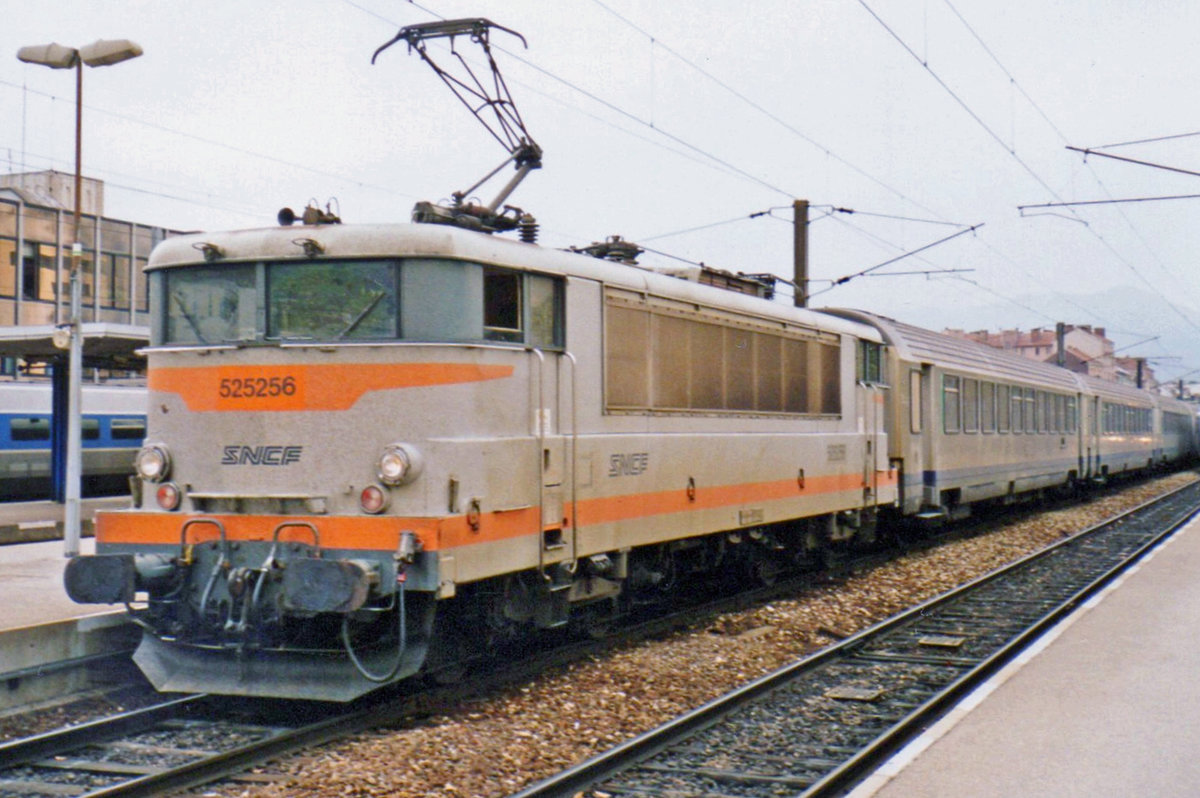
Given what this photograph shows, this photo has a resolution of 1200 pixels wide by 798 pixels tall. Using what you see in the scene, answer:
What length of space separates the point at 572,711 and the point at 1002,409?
17.3 m

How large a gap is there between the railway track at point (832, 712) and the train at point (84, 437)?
16.9 meters

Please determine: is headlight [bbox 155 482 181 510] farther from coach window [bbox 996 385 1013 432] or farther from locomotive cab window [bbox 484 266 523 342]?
coach window [bbox 996 385 1013 432]

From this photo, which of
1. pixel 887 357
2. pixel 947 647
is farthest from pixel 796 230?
pixel 947 647

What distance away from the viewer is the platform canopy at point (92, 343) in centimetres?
1639

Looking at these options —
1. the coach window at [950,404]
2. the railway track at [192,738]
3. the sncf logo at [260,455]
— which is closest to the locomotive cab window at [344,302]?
the sncf logo at [260,455]

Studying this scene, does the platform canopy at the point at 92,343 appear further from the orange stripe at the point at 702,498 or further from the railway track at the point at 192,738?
the railway track at the point at 192,738

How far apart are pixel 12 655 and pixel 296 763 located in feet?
9.64

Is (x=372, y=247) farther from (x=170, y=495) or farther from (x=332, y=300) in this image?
(x=170, y=495)

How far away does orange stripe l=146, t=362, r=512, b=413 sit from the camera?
813 centimetres

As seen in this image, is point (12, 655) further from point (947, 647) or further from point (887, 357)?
point (887, 357)

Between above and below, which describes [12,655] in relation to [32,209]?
below

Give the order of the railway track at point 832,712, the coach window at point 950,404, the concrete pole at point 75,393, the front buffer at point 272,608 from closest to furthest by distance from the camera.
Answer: the railway track at point 832,712 → the front buffer at point 272,608 → the concrete pole at point 75,393 → the coach window at point 950,404

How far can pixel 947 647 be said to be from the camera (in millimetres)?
11047

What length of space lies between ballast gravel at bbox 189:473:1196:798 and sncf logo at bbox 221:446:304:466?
6.07 feet
